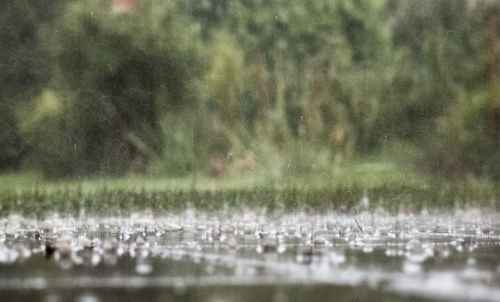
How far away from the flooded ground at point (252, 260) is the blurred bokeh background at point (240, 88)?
5.18 m

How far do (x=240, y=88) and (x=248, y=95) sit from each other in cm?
34

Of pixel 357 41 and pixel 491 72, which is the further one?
pixel 357 41

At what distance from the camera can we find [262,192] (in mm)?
13383

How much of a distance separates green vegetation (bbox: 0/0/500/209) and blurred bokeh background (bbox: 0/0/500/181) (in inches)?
1.1

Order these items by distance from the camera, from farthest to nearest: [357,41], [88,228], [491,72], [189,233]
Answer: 1. [357,41]
2. [491,72]
3. [88,228]
4. [189,233]

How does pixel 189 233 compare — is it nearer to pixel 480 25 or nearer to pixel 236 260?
pixel 236 260

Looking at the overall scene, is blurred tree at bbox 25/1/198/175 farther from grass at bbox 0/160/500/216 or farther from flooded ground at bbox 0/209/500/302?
flooded ground at bbox 0/209/500/302

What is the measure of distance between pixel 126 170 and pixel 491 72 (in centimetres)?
533

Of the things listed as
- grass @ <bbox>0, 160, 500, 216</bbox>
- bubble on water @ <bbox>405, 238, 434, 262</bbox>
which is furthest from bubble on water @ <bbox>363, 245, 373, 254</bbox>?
grass @ <bbox>0, 160, 500, 216</bbox>

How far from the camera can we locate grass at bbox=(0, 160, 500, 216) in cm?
1240

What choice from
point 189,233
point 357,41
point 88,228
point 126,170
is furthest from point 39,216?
point 357,41

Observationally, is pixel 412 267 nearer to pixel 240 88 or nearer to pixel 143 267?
pixel 143 267

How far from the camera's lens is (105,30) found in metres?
18.2

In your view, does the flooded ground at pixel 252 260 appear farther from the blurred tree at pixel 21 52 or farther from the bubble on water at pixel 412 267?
the blurred tree at pixel 21 52
